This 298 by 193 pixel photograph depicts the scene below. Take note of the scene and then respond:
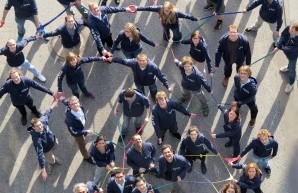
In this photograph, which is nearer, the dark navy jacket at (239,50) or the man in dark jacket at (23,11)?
the dark navy jacket at (239,50)

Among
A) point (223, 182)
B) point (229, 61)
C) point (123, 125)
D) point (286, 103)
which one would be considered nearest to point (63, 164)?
point (123, 125)

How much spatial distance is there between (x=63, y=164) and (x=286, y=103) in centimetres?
501

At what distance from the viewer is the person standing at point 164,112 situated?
29.2ft

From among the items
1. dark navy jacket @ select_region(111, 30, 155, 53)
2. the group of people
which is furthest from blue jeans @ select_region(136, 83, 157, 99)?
dark navy jacket @ select_region(111, 30, 155, 53)

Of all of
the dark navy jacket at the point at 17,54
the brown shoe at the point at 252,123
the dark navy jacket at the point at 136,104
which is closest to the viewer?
the dark navy jacket at the point at 136,104

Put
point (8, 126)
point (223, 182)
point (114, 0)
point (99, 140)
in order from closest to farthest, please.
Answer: point (99, 140) < point (223, 182) < point (8, 126) < point (114, 0)

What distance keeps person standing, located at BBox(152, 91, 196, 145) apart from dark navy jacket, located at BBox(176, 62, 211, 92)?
0.71 m

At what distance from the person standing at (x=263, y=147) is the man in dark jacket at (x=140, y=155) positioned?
5.91 ft

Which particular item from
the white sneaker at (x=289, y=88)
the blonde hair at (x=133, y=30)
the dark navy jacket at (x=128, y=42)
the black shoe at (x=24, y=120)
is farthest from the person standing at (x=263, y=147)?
the black shoe at (x=24, y=120)

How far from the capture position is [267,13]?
10.6 m

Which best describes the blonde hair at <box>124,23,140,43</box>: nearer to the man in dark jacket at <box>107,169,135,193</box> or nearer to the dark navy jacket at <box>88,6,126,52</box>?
the dark navy jacket at <box>88,6,126,52</box>

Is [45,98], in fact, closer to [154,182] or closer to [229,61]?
[154,182]

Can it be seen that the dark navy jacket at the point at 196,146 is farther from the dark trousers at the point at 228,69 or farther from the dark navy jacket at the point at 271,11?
the dark navy jacket at the point at 271,11

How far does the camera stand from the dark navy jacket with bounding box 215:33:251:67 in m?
9.67
